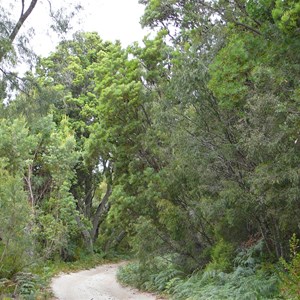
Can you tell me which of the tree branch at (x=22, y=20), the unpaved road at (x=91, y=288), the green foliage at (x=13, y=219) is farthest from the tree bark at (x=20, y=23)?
the unpaved road at (x=91, y=288)

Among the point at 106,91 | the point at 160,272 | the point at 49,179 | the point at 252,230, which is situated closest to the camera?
the point at 252,230

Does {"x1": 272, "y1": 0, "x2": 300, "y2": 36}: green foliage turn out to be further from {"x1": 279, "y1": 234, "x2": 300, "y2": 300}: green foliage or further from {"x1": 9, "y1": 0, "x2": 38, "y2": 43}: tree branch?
{"x1": 9, "y1": 0, "x2": 38, "y2": 43}: tree branch

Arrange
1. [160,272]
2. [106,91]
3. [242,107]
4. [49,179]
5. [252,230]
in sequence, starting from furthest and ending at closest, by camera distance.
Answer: [49,179] → [106,91] → [160,272] → [252,230] → [242,107]

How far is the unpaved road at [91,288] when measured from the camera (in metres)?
13.6

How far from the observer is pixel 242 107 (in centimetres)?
921

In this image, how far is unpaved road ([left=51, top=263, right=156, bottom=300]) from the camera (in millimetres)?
13555

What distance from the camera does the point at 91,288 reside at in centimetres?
1555

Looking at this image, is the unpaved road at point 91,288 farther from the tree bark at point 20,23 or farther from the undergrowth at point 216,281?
the tree bark at point 20,23

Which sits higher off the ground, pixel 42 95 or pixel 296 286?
pixel 42 95

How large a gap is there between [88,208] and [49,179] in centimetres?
773

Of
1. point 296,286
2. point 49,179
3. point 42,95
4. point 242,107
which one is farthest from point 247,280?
point 49,179

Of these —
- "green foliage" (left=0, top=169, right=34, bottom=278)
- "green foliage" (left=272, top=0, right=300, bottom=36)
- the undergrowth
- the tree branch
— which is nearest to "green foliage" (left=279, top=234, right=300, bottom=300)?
the undergrowth

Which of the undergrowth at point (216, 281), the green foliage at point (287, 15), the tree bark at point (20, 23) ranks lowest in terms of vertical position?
the undergrowth at point (216, 281)

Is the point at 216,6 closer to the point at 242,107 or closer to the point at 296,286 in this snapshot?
the point at 242,107
